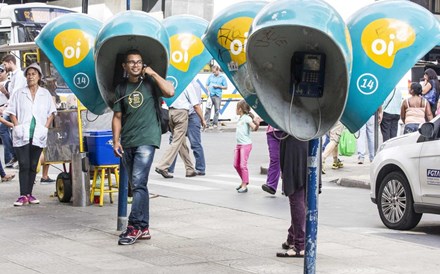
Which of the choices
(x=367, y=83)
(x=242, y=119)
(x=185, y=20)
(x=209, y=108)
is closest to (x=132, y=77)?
(x=185, y=20)

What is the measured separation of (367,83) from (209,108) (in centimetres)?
2441

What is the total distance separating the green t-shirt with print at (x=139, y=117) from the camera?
1011cm

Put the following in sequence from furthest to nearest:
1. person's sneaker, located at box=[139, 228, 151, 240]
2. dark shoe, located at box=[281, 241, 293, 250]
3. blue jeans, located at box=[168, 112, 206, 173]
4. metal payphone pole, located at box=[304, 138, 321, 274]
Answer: blue jeans, located at box=[168, 112, 206, 173], person's sneaker, located at box=[139, 228, 151, 240], dark shoe, located at box=[281, 241, 293, 250], metal payphone pole, located at box=[304, 138, 321, 274]

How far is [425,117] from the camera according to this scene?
18.0 m

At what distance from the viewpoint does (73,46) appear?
36.3 feet

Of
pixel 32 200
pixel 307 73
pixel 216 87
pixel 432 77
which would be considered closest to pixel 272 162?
pixel 32 200

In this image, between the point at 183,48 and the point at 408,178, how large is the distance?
3134mm

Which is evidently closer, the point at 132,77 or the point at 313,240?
the point at 313,240

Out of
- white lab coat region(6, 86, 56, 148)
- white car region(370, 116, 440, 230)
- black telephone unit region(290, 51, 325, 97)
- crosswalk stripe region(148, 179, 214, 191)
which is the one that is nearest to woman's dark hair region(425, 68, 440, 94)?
crosswalk stripe region(148, 179, 214, 191)

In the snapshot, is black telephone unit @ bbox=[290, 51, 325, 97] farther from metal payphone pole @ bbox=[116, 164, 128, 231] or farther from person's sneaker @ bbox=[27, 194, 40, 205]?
person's sneaker @ bbox=[27, 194, 40, 205]

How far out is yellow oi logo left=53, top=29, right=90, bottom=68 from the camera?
11.0 metres

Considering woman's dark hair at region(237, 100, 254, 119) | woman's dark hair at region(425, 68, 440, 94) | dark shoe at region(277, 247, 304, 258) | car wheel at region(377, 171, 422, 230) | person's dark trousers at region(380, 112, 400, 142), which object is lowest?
dark shoe at region(277, 247, 304, 258)

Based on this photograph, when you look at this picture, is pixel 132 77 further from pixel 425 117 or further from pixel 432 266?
pixel 425 117

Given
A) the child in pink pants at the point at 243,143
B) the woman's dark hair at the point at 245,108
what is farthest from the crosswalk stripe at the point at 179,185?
the woman's dark hair at the point at 245,108
